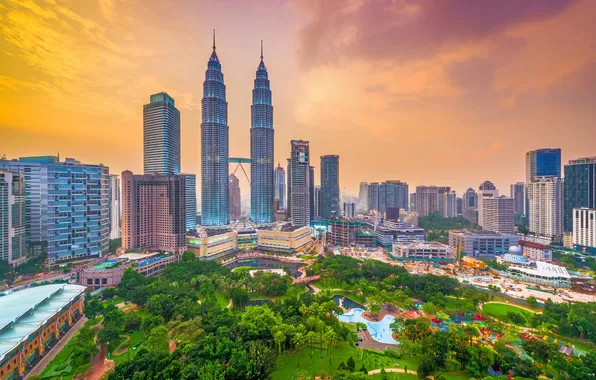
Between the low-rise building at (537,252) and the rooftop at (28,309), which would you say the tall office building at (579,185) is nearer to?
the low-rise building at (537,252)

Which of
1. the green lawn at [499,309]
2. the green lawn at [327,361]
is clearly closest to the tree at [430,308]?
the green lawn at [499,309]

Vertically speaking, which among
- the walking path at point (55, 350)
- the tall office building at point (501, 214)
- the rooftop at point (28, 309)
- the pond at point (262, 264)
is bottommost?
the pond at point (262, 264)

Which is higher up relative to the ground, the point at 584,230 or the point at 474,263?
A: the point at 584,230

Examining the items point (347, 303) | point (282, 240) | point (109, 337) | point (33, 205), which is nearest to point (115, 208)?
point (33, 205)

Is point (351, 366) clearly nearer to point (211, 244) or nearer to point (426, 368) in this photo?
point (426, 368)

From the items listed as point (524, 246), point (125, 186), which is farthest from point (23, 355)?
point (524, 246)

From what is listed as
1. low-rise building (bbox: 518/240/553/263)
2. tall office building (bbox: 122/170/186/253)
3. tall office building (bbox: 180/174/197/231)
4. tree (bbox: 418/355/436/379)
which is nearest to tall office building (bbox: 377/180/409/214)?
low-rise building (bbox: 518/240/553/263)
